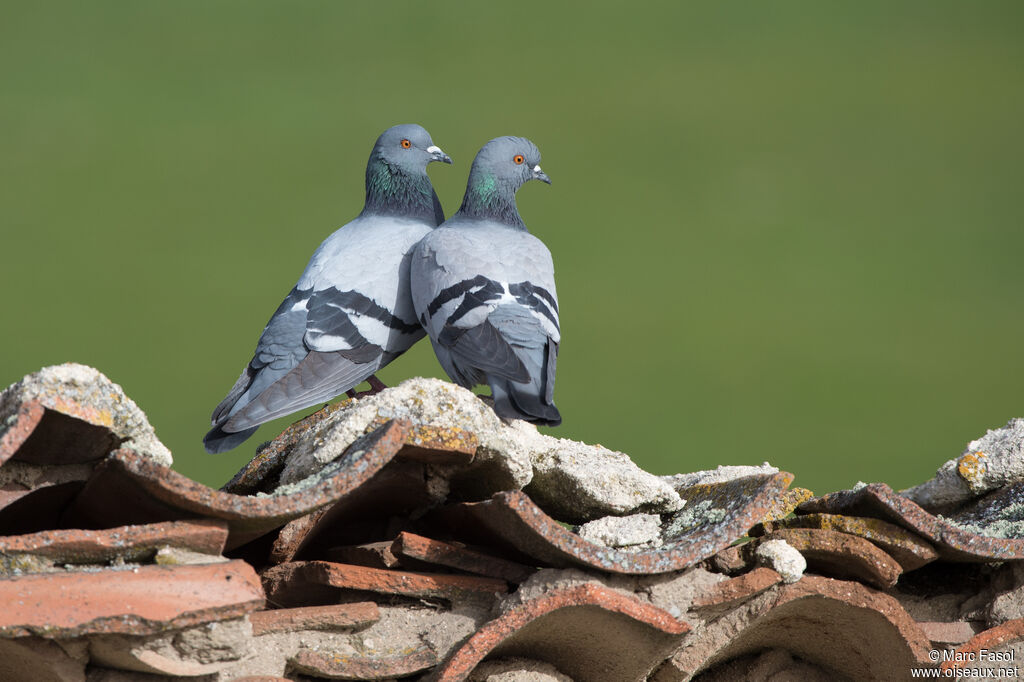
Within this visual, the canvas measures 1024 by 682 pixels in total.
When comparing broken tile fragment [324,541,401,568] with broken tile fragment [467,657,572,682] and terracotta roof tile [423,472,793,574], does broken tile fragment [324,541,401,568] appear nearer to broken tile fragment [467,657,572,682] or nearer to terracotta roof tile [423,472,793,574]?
terracotta roof tile [423,472,793,574]

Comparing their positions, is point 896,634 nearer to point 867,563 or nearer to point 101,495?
point 867,563

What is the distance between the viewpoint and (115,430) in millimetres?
2600

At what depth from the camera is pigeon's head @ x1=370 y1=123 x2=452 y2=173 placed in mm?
5551

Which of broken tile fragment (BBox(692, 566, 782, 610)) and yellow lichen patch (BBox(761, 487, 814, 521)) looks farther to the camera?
yellow lichen patch (BBox(761, 487, 814, 521))

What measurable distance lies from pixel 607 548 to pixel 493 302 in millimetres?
1483

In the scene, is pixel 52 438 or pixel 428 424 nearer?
pixel 52 438

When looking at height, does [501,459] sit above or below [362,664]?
above

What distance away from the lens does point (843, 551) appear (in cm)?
313

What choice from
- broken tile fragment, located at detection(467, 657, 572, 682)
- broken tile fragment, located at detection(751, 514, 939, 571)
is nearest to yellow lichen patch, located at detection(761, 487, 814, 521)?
broken tile fragment, located at detection(751, 514, 939, 571)

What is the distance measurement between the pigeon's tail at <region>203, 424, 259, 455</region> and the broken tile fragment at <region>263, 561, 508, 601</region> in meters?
1.29

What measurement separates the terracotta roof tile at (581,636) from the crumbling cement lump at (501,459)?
14.4 inches

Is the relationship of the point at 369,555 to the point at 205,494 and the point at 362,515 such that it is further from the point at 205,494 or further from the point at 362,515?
the point at 205,494

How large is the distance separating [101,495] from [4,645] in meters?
0.43

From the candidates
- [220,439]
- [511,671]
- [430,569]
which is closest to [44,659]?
[430,569]
